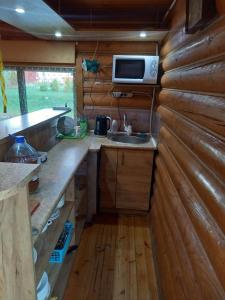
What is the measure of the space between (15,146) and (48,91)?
2.03 meters

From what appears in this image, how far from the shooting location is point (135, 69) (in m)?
2.60

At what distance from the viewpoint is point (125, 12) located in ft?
8.43

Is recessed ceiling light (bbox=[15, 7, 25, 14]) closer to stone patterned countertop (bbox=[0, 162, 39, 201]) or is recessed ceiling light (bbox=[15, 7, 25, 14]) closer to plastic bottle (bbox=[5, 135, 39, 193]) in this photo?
plastic bottle (bbox=[5, 135, 39, 193])

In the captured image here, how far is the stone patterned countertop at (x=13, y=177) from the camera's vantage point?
0.60 meters

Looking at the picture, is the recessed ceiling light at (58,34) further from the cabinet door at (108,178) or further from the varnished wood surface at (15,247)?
the varnished wood surface at (15,247)

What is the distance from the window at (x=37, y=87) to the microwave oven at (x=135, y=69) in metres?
0.76

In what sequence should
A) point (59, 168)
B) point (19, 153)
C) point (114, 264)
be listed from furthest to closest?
1. point (114, 264)
2. point (59, 168)
3. point (19, 153)

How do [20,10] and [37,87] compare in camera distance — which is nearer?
[20,10]

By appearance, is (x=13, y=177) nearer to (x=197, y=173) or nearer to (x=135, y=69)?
(x=197, y=173)

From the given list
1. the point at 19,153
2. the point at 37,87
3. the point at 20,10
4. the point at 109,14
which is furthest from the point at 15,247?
the point at 37,87

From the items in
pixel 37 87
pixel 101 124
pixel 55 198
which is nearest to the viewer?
pixel 55 198

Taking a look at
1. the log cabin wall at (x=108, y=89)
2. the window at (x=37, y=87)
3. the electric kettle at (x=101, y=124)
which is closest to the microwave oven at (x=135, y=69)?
the log cabin wall at (x=108, y=89)

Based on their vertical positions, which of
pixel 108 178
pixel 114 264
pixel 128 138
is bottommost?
pixel 114 264

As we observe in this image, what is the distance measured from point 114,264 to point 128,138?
4.96 feet
